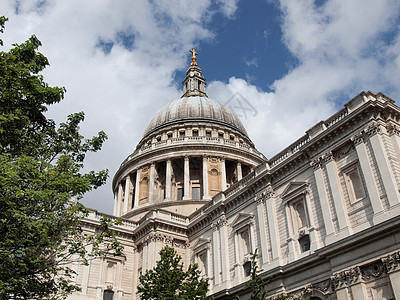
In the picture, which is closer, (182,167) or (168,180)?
(168,180)

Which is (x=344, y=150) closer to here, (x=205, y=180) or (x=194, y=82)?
(x=205, y=180)

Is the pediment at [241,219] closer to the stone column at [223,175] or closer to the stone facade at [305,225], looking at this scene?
the stone facade at [305,225]

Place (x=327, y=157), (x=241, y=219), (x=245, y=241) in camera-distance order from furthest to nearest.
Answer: (x=241, y=219), (x=245, y=241), (x=327, y=157)

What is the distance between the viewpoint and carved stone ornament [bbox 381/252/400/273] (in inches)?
711

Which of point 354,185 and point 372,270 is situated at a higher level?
point 354,185

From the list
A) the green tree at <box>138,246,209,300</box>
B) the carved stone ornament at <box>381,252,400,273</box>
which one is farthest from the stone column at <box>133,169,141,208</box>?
the carved stone ornament at <box>381,252,400,273</box>

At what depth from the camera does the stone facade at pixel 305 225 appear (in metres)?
19.8

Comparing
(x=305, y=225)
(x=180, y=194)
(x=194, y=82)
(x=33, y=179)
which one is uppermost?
(x=194, y=82)

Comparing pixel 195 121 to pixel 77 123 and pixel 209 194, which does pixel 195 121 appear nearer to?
pixel 209 194

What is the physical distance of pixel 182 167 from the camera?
161 ft

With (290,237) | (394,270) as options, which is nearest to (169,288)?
(290,237)

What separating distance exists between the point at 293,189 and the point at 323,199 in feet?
9.26

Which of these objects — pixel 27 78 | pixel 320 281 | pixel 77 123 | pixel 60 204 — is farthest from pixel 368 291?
pixel 27 78

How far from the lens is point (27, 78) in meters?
17.2
